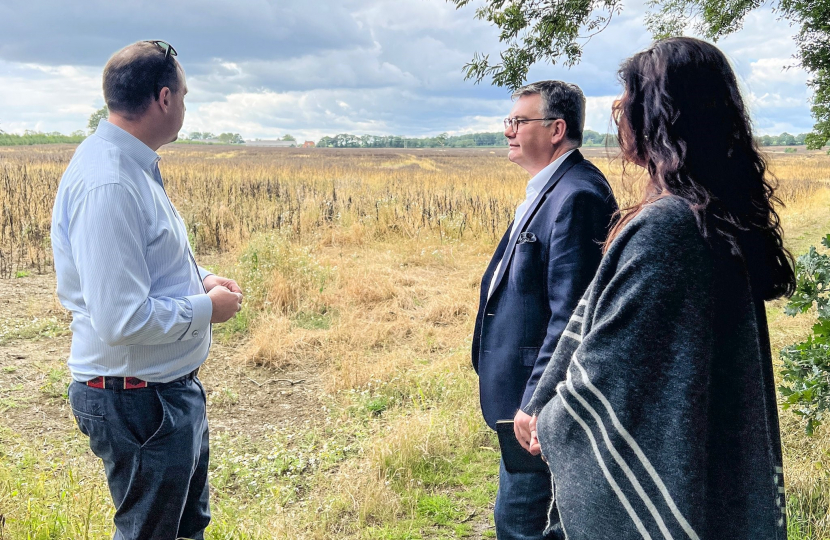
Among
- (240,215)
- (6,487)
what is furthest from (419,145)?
(6,487)

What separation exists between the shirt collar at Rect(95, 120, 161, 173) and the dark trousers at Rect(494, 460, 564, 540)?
1.48 meters

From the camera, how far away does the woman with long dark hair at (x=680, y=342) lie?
119 cm

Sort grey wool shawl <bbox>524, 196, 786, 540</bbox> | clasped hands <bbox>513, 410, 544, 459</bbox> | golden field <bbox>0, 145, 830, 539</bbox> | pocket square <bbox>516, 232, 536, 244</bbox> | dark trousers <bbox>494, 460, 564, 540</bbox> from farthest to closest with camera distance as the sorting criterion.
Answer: golden field <bbox>0, 145, 830, 539</bbox>, pocket square <bbox>516, 232, 536, 244</bbox>, dark trousers <bbox>494, 460, 564, 540</bbox>, clasped hands <bbox>513, 410, 544, 459</bbox>, grey wool shawl <bbox>524, 196, 786, 540</bbox>

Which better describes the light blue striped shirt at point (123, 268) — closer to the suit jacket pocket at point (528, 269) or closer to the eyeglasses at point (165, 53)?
the eyeglasses at point (165, 53)

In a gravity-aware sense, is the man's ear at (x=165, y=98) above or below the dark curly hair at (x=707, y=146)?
above

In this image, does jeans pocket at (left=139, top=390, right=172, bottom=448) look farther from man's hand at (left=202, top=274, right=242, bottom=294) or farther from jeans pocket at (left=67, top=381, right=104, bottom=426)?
man's hand at (left=202, top=274, right=242, bottom=294)

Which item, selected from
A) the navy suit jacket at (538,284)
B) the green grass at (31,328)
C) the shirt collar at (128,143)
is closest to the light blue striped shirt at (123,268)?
the shirt collar at (128,143)

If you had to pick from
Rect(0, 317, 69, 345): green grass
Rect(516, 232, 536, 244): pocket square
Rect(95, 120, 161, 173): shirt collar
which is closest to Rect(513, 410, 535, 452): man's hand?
Answer: Rect(516, 232, 536, 244): pocket square

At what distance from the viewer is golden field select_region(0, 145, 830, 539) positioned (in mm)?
2930

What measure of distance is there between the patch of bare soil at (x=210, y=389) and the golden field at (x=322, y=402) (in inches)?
0.6

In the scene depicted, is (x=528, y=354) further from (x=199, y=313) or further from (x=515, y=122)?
(x=199, y=313)

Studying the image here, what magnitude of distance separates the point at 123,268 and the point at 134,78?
599 mm

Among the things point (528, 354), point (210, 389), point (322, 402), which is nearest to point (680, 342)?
point (528, 354)

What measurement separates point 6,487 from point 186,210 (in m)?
8.16
